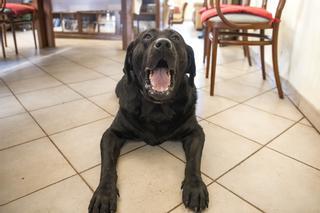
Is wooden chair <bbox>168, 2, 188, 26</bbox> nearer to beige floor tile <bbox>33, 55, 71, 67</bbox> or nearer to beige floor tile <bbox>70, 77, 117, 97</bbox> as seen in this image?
beige floor tile <bbox>33, 55, 71, 67</bbox>

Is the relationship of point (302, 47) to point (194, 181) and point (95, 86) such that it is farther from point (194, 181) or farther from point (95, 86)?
point (95, 86)

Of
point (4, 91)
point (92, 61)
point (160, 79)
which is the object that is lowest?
point (4, 91)

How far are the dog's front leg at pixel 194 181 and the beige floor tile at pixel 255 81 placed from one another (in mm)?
1173

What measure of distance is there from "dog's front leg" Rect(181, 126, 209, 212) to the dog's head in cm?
23

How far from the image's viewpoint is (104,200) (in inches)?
33.4

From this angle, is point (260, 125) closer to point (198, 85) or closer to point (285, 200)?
point (285, 200)

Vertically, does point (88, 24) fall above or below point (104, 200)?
above

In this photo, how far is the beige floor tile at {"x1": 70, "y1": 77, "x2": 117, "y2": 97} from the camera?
1.96 metres

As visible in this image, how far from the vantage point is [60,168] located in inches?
42.6

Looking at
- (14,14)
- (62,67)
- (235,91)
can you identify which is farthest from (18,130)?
(14,14)

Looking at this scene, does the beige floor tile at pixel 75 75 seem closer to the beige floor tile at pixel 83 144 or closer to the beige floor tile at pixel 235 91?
the beige floor tile at pixel 83 144

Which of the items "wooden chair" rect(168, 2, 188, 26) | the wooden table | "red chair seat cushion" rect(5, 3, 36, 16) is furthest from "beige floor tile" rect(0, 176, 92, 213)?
"wooden chair" rect(168, 2, 188, 26)

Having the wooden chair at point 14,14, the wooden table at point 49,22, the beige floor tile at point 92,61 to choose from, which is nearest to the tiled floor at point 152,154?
the beige floor tile at point 92,61

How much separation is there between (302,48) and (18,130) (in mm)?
1782
